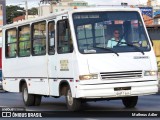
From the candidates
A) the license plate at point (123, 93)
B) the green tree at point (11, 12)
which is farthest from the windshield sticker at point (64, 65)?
the green tree at point (11, 12)

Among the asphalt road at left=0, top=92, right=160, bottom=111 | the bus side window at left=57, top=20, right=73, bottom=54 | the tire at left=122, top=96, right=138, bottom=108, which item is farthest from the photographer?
the asphalt road at left=0, top=92, right=160, bottom=111

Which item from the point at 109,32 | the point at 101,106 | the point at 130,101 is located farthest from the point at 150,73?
the point at 101,106

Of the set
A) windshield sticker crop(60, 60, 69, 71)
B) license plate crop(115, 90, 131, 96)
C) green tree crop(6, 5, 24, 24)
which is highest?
green tree crop(6, 5, 24, 24)

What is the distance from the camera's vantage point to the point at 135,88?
1580 cm

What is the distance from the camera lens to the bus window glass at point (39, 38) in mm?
17938

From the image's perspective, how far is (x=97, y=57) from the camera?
1555 centimetres

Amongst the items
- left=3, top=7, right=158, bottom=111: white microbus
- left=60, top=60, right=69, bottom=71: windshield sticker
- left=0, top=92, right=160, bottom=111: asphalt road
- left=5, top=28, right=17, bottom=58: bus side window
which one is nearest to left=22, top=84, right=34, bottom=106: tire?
left=0, top=92, right=160, bottom=111: asphalt road

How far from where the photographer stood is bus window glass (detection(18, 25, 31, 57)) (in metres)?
19.4

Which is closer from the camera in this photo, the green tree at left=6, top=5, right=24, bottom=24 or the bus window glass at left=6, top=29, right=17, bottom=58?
the bus window glass at left=6, top=29, right=17, bottom=58

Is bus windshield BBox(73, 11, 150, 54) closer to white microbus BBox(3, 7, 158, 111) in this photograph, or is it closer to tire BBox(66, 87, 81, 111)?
white microbus BBox(3, 7, 158, 111)

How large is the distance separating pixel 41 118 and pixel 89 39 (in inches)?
98.0

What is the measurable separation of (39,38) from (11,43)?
3041 mm

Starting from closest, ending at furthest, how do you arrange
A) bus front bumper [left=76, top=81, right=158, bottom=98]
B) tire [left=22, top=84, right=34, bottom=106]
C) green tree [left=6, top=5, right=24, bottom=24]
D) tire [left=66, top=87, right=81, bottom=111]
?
bus front bumper [left=76, top=81, right=158, bottom=98] → tire [left=66, top=87, right=81, bottom=111] → tire [left=22, top=84, right=34, bottom=106] → green tree [left=6, top=5, right=24, bottom=24]

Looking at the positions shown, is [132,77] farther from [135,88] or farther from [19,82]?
[19,82]
